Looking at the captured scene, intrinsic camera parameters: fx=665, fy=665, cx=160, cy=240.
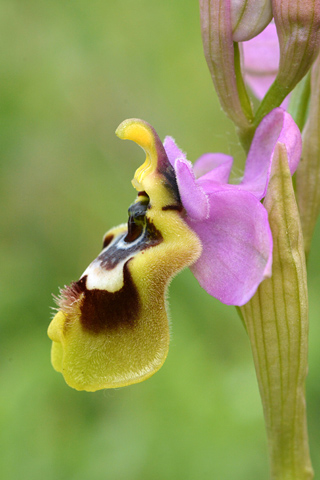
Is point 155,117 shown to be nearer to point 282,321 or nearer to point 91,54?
point 91,54

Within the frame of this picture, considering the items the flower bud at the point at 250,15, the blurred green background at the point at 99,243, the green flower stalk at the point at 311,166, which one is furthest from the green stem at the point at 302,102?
the blurred green background at the point at 99,243

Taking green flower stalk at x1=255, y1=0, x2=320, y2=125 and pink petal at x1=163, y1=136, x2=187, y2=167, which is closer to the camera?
green flower stalk at x1=255, y1=0, x2=320, y2=125

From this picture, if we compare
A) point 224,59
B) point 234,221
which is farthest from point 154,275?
point 224,59

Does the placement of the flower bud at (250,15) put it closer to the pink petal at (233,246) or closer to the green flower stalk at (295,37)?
the green flower stalk at (295,37)

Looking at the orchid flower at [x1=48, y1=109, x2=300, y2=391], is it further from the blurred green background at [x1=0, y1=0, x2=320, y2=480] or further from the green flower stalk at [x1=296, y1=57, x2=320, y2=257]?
the blurred green background at [x1=0, y1=0, x2=320, y2=480]

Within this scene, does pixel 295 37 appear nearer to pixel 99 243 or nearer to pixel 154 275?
pixel 154 275

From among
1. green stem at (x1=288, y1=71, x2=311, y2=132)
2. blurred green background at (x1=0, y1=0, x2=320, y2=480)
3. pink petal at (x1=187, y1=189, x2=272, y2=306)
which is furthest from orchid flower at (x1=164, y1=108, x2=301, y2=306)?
blurred green background at (x1=0, y1=0, x2=320, y2=480)
